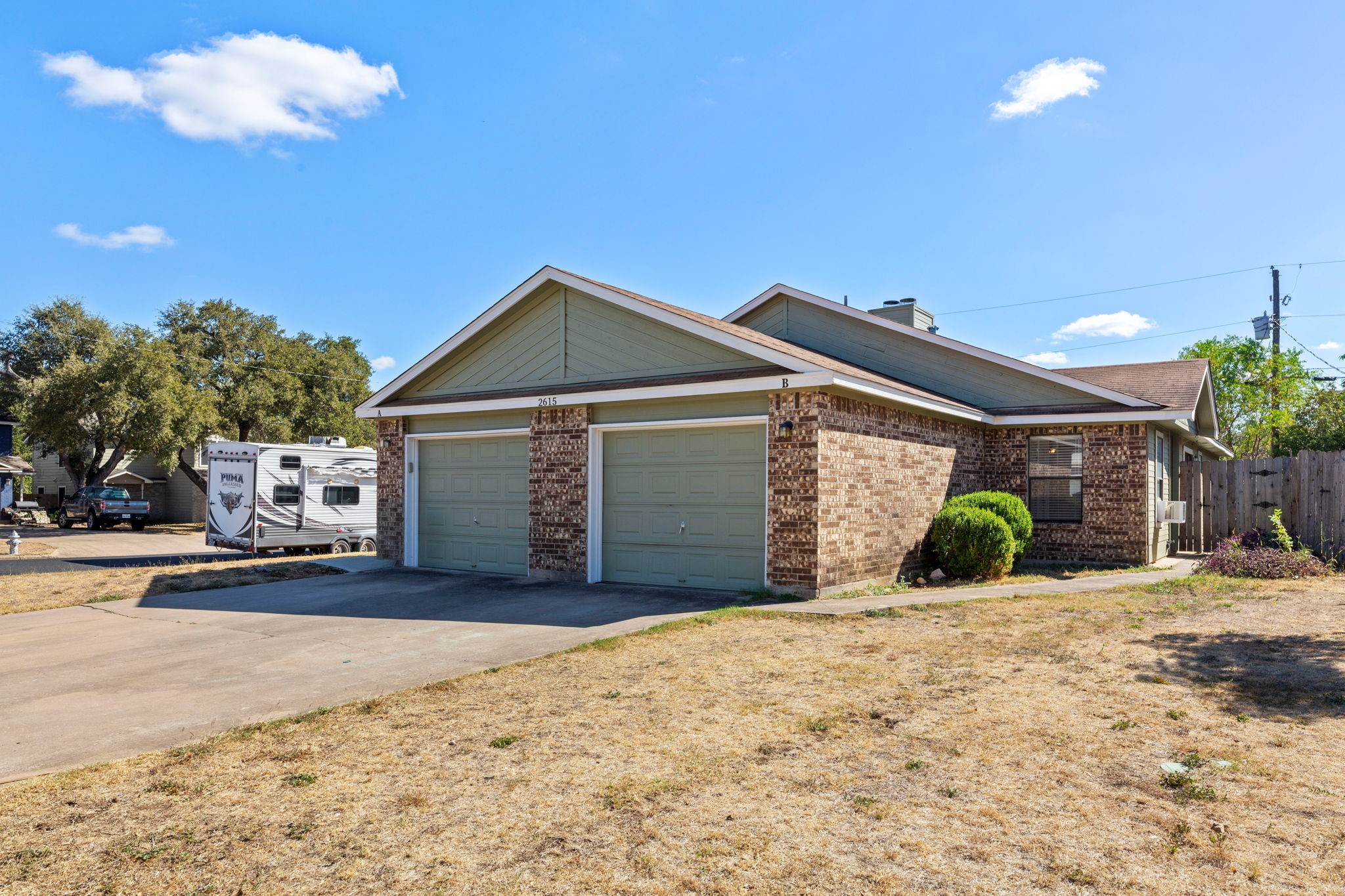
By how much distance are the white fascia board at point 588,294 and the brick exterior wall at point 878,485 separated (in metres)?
0.98

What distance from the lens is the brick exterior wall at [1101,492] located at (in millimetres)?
15312

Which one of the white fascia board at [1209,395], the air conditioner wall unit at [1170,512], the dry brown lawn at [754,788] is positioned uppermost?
the white fascia board at [1209,395]

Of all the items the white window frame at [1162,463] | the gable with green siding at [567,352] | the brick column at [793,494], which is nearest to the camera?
the brick column at [793,494]

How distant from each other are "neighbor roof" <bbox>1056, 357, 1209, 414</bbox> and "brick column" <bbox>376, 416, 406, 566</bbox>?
1266 cm

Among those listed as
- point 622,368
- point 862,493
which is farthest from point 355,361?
point 862,493

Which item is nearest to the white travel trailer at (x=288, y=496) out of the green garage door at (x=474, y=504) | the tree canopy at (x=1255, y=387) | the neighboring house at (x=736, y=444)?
the green garage door at (x=474, y=504)

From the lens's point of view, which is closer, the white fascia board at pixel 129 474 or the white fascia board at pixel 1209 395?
the white fascia board at pixel 1209 395

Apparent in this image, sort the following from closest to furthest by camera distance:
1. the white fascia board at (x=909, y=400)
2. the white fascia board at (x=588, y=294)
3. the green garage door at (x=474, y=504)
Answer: the white fascia board at (x=909, y=400) → the white fascia board at (x=588, y=294) → the green garage door at (x=474, y=504)

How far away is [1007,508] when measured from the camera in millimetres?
13914

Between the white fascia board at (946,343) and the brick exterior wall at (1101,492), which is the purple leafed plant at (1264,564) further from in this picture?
the white fascia board at (946,343)

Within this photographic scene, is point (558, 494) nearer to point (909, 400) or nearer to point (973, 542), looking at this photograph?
point (909, 400)

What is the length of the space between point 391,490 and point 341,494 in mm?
7576

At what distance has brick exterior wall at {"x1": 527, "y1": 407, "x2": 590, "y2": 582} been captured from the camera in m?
13.0

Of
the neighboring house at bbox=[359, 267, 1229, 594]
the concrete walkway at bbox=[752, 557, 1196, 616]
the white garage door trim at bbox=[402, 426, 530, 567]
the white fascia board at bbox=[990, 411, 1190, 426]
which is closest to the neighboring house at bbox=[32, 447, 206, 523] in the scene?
the white garage door trim at bbox=[402, 426, 530, 567]
